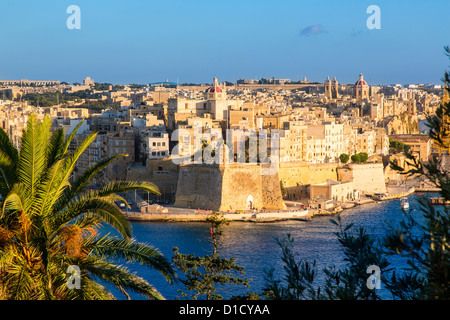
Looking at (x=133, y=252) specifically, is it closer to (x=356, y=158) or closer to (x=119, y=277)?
(x=119, y=277)

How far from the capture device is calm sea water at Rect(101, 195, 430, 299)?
13.2 metres

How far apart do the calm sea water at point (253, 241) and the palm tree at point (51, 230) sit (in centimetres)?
696

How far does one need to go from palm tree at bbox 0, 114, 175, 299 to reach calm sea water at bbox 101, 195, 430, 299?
274 inches

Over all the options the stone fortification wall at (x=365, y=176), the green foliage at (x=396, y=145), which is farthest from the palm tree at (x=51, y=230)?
the green foliage at (x=396, y=145)

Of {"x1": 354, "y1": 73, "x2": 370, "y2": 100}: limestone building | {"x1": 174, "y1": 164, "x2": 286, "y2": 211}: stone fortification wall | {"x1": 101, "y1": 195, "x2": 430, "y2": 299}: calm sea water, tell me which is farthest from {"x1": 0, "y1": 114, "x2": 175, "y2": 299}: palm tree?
{"x1": 354, "y1": 73, "x2": 370, "y2": 100}: limestone building

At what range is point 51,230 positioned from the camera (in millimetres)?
3873

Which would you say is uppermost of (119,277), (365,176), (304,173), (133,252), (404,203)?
(133,252)

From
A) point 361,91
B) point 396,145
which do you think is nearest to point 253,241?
point 396,145

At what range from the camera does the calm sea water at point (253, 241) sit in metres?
13.2

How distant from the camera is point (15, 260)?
3742mm

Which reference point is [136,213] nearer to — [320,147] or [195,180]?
[195,180]

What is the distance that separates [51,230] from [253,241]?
12.8 metres

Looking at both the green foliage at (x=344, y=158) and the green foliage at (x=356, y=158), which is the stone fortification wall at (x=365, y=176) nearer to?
the green foliage at (x=344, y=158)

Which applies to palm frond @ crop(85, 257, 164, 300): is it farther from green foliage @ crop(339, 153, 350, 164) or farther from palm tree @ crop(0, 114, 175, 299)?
green foliage @ crop(339, 153, 350, 164)
